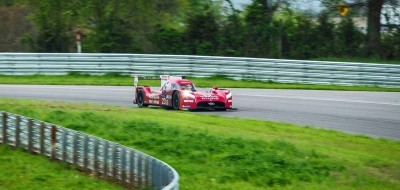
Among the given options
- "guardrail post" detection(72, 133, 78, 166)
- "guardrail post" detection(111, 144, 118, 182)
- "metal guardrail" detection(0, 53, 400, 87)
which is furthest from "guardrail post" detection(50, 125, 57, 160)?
"metal guardrail" detection(0, 53, 400, 87)

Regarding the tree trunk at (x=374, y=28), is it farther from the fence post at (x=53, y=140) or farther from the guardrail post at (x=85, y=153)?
the guardrail post at (x=85, y=153)

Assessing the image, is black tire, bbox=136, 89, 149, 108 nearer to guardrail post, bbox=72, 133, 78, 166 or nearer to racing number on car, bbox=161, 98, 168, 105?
racing number on car, bbox=161, 98, 168, 105

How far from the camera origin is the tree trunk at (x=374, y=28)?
37250mm

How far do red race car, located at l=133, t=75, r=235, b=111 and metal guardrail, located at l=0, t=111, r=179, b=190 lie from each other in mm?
7268

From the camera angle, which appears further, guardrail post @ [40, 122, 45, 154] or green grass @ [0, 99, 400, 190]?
guardrail post @ [40, 122, 45, 154]

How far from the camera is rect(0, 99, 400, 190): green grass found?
14.3 m

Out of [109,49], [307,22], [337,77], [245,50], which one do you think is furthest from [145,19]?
[337,77]

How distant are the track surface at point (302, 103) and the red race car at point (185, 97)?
1.36 ft

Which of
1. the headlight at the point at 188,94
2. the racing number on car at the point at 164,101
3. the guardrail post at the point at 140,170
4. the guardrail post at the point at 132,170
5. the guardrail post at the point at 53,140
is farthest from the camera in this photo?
the racing number on car at the point at 164,101

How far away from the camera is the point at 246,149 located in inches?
627

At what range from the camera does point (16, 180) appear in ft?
48.6

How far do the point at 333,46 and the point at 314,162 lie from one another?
2446cm

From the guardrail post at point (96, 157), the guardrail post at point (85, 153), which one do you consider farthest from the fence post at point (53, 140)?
the guardrail post at point (96, 157)

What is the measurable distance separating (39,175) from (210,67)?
60.6 feet
